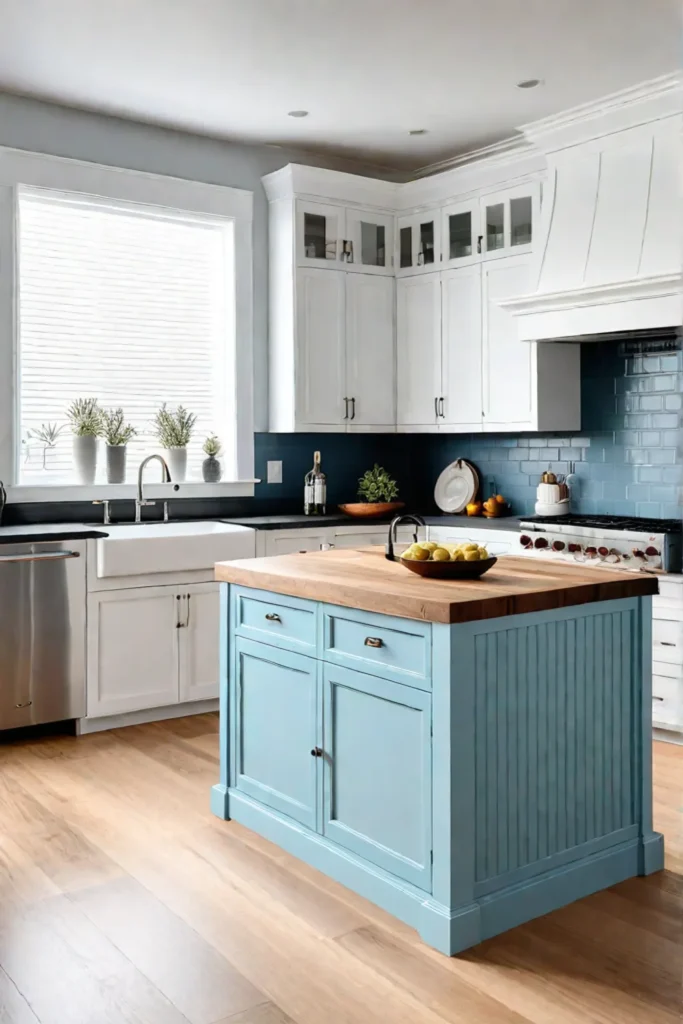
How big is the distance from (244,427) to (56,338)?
3.75 feet

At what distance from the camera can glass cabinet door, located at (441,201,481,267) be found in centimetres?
531

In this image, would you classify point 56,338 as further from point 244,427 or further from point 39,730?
point 39,730

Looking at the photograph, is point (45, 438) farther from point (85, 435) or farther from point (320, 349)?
point (320, 349)

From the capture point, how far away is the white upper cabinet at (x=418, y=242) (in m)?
5.54

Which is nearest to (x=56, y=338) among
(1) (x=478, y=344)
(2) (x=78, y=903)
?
(1) (x=478, y=344)

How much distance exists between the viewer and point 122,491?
505 cm


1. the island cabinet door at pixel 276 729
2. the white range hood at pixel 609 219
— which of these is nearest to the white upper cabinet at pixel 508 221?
the white range hood at pixel 609 219

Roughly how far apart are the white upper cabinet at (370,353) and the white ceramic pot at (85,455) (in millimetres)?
1461

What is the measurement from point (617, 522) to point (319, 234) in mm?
2302

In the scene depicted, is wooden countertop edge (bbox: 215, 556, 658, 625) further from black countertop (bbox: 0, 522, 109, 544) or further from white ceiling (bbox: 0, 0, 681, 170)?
white ceiling (bbox: 0, 0, 681, 170)

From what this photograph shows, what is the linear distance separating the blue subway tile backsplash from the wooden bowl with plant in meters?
0.13

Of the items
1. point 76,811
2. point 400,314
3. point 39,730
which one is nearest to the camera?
point 76,811

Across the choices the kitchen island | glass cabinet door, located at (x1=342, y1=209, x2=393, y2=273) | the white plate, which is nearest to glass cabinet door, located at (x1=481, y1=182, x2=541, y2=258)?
glass cabinet door, located at (x1=342, y1=209, x2=393, y2=273)

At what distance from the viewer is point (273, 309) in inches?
217
